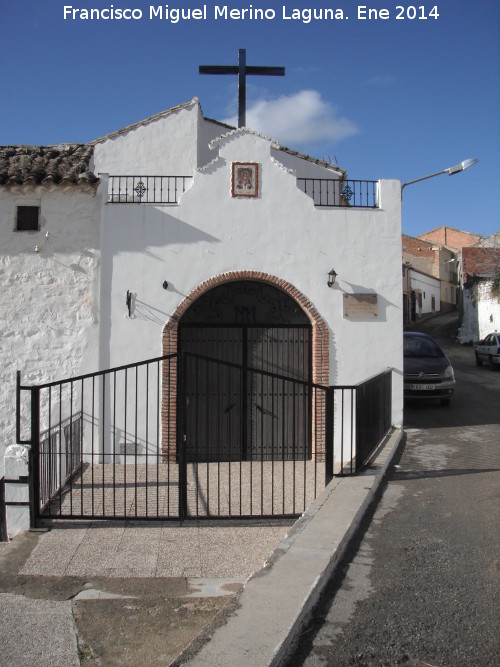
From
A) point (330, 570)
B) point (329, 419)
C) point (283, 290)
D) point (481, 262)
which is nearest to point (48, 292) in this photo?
point (283, 290)

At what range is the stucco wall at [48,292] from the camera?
10.4 metres

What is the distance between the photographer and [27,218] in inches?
415

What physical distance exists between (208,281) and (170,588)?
6190 millimetres

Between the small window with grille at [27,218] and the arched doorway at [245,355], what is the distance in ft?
9.72

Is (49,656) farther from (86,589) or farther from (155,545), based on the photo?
(155,545)

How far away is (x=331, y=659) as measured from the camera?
3.51 m

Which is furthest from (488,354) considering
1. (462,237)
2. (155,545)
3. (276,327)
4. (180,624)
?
(462,237)

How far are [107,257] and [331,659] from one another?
8.10m

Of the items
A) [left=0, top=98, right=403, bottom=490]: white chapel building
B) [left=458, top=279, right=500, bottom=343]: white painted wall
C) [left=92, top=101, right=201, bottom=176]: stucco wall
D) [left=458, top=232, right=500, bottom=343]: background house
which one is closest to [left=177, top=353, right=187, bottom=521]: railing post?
[left=0, top=98, right=403, bottom=490]: white chapel building

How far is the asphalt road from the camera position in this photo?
3.60m

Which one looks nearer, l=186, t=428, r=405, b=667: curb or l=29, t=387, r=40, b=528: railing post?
l=186, t=428, r=405, b=667: curb

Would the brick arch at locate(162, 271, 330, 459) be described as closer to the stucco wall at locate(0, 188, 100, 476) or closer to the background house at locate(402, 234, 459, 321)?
the stucco wall at locate(0, 188, 100, 476)

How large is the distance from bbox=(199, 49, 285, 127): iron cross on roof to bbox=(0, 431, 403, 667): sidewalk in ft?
30.9

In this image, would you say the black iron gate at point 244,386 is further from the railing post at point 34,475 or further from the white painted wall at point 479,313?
the white painted wall at point 479,313
